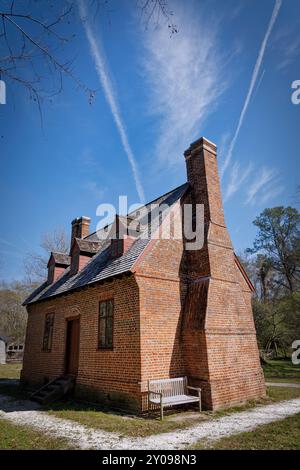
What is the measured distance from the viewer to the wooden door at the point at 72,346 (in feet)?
42.7

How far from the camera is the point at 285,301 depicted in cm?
2392

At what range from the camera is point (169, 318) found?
10461 millimetres

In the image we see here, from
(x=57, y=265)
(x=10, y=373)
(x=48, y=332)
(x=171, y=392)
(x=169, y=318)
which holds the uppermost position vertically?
(x=57, y=265)

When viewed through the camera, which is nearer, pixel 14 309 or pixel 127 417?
pixel 127 417

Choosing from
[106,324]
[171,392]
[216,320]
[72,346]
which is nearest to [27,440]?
[171,392]

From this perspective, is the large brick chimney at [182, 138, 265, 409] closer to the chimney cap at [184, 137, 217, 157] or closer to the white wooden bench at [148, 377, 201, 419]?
the chimney cap at [184, 137, 217, 157]

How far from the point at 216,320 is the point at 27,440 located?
626 cm

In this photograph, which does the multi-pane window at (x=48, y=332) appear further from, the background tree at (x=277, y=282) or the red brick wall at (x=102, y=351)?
the background tree at (x=277, y=282)

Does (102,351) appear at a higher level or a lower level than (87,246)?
lower

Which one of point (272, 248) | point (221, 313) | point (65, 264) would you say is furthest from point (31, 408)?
point (272, 248)

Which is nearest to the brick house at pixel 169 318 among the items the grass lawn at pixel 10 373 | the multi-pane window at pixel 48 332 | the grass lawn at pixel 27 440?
the multi-pane window at pixel 48 332

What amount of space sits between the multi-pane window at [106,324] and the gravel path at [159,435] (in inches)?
110

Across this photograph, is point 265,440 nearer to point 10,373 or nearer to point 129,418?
point 129,418

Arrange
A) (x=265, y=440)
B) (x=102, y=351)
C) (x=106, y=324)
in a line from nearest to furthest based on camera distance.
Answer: (x=265, y=440)
(x=102, y=351)
(x=106, y=324)
